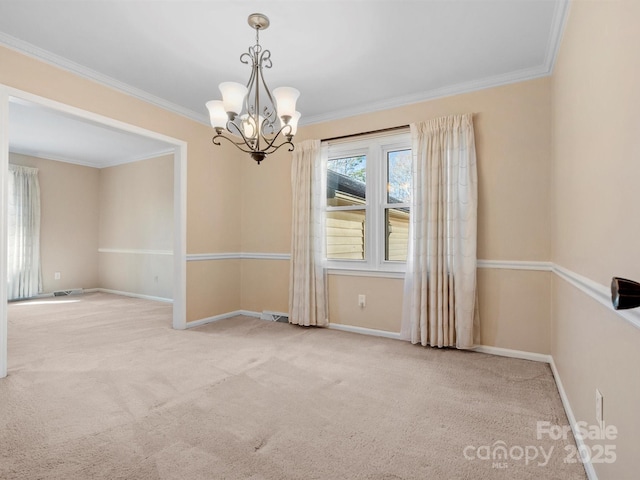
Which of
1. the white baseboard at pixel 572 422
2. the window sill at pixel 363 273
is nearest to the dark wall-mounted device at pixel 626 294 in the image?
the white baseboard at pixel 572 422

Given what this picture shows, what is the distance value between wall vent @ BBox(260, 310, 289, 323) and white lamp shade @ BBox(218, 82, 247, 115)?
2783 mm

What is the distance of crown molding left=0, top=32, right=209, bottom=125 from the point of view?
2534 millimetres

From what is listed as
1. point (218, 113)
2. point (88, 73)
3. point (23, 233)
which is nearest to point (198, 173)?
point (88, 73)

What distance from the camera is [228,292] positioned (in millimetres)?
4500

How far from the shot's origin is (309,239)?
13.0ft

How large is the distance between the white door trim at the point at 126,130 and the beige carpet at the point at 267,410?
48cm

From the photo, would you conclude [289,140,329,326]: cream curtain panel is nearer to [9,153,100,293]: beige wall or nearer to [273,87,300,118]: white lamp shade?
[273,87,300,118]: white lamp shade

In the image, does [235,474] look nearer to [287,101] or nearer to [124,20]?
[287,101]

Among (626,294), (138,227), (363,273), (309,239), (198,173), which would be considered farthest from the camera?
(138,227)

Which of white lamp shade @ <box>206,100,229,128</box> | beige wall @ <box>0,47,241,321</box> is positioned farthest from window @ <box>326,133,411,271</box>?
white lamp shade @ <box>206,100,229,128</box>

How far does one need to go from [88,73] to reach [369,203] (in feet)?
9.91

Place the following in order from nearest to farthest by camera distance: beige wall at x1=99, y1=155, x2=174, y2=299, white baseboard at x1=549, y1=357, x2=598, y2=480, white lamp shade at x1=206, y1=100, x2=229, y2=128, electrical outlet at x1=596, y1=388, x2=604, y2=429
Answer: electrical outlet at x1=596, y1=388, x2=604, y2=429, white baseboard at x1=549, y1=357, x2=598, y2=480, white lamp shade at x1=206, y1=100, x2=229, y2=128, beige wall at x1=99, y1=155, x2=174, y2=299

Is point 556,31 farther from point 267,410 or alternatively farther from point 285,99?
point 267,410

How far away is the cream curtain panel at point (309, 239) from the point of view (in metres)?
3.93
